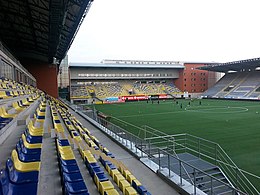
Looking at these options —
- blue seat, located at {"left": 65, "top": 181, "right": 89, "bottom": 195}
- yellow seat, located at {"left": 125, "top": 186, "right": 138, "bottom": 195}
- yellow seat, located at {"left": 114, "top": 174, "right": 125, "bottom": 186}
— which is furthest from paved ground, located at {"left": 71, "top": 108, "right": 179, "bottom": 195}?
blue seat, located at {"left": 65, "top": 181, "right": 89, "bottom": 195}

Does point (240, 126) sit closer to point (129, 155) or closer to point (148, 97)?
point (129, 155)

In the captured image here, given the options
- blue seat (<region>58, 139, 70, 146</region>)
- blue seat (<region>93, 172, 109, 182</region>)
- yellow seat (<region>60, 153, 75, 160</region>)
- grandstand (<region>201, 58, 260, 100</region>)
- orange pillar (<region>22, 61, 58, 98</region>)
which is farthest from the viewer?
grandstand (<region>201, 58, 260, 100</region>)

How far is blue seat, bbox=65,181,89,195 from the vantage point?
3076mm

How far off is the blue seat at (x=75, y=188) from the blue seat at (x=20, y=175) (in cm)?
78

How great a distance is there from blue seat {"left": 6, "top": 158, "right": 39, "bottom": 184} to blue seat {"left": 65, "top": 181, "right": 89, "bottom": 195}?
78 cm

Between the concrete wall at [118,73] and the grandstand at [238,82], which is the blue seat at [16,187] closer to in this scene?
the grandstand at [238,82]

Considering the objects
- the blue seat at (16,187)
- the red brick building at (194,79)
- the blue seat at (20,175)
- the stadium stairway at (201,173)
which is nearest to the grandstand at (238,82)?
the red brick building at (194,79)

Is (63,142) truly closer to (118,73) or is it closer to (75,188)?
(75,188)

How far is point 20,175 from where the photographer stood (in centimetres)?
238

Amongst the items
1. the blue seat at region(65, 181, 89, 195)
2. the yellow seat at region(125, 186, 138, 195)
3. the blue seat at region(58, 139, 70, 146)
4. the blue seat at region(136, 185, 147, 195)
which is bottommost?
the blue seat at region(136, 185, 147, 195)

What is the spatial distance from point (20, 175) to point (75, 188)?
3.43 ft

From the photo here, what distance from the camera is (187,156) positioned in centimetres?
902

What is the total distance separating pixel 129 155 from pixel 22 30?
15.9 m

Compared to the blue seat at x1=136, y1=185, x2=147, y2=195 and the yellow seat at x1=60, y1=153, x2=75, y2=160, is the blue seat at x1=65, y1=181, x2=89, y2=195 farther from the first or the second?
the blue seat at x1=136, y1=185, x2=147, y2=195
